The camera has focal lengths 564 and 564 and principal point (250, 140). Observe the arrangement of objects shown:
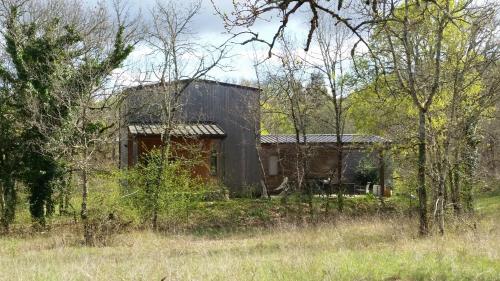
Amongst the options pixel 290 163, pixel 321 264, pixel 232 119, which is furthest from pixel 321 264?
pixel 290 163

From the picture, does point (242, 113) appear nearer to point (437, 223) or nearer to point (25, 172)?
point (25, 172)

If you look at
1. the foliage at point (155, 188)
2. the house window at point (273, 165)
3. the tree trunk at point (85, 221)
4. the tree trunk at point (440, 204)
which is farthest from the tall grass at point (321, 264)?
the house window at point (273, 165)

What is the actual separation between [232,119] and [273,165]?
5.48m

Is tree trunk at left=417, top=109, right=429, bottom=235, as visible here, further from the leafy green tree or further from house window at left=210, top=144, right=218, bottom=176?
house window at left=210, top=144, right=218, bottom=176

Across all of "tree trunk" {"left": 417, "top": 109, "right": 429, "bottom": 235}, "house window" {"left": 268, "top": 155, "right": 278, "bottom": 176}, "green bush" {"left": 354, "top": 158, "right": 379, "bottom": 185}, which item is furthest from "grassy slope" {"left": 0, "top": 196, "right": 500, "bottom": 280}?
"green bush" {"left": 354, "top": 158, "right": 379, "bottom": 185}

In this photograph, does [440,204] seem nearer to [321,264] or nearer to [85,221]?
[321,264]

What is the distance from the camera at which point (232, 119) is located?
3444 cm

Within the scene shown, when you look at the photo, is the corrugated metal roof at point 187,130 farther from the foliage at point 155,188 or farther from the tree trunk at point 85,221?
the tree trunk at point 85,221

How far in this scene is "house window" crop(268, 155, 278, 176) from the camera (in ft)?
124

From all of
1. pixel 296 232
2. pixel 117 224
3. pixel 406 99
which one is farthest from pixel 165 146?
pixel 406 99

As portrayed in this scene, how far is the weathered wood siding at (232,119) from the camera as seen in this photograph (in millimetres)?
33406

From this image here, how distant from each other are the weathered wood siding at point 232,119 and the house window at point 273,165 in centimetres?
308

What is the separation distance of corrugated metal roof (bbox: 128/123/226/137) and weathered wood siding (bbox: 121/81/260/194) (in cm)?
89

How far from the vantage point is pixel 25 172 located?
2200cm
